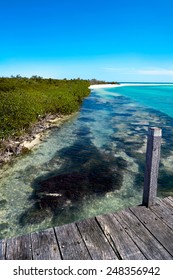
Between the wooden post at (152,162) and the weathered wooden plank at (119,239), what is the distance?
2.74 feet

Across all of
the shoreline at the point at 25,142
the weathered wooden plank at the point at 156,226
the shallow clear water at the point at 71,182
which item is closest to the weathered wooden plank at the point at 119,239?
the weathered wooden plank at the point at 156,226

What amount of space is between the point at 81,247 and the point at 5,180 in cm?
566

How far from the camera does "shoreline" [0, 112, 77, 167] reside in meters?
10.3

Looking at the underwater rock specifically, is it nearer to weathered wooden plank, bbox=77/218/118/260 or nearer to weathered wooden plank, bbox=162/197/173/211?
weathered wooden plank, bbox=77/218/118/260

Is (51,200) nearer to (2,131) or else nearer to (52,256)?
(52,256)

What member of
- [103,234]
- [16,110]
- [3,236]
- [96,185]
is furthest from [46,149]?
[103,234]

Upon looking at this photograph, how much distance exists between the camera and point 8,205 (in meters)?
7.05

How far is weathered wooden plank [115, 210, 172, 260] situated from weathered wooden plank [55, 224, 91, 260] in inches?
32.3

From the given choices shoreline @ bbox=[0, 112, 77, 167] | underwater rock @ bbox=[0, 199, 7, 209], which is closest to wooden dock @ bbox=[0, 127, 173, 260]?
underwater rock @ bbox=[0, 199, 7, 209]

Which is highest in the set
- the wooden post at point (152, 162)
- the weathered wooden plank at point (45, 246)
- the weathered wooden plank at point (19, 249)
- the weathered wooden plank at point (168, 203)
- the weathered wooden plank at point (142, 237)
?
the wooden post at point (152, 162)

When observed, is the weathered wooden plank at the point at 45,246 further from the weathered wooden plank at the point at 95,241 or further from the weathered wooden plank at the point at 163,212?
the weathered wooden plank at the point at 163,212

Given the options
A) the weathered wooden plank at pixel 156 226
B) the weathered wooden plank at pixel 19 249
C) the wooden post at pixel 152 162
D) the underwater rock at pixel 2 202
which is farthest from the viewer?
the underwater rock at pixel 2 202

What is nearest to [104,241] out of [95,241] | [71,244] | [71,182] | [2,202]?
[95,241]

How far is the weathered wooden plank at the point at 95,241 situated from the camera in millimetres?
3408
